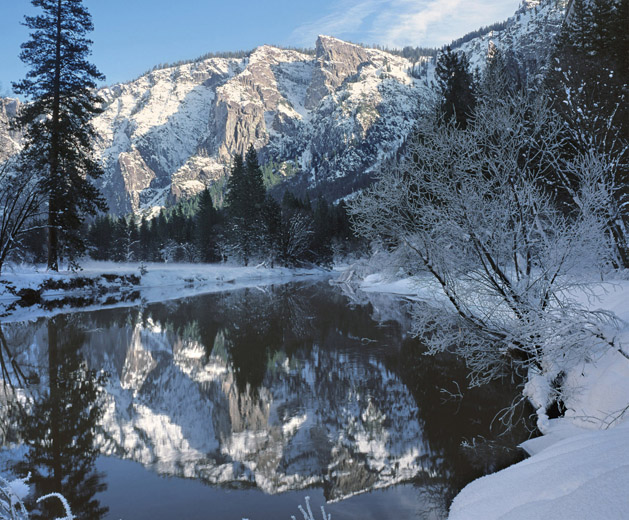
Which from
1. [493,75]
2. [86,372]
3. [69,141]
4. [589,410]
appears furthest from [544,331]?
[69,141]

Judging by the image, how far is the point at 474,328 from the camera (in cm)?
855

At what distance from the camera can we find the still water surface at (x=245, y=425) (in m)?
5.23

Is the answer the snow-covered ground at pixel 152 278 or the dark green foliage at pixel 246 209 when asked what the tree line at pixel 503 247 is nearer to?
the snow-covered ground at pixel 152 278

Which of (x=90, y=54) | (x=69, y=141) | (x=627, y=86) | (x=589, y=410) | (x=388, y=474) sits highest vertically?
(x=90, y=54)

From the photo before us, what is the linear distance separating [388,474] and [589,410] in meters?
3.09

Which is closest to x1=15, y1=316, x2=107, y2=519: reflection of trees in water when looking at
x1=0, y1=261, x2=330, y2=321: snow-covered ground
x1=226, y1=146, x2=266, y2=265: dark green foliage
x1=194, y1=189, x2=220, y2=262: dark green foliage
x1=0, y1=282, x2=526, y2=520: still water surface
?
x1=0, y1=282, x2=526, y2=520: still water surface

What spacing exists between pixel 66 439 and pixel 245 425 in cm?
286

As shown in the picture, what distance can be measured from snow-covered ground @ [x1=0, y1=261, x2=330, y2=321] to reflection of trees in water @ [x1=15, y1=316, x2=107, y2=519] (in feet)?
37.9

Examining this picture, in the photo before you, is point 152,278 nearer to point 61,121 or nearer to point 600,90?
point 61,121

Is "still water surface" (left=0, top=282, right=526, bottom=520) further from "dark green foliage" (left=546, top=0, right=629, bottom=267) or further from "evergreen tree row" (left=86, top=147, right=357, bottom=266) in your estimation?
"evergreen tree row" (left=86, top=147, right=357, bottom=266)

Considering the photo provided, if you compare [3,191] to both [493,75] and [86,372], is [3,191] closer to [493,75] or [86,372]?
[86,372]

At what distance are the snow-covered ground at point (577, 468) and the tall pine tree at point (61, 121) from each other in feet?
86.6

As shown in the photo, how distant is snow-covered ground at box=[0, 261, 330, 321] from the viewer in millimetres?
23812

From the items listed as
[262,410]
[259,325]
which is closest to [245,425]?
[262,410]
